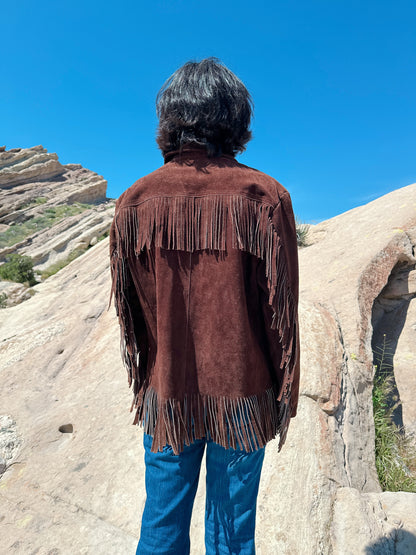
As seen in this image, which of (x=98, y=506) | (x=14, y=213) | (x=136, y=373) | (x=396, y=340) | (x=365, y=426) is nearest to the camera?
(x=136, y=373)

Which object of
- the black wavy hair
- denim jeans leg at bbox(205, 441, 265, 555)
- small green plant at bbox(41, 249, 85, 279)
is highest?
small green plant at bbox(41, 249, 85, 279)

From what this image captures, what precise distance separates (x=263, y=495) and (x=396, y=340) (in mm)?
2999

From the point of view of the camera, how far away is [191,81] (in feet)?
4.32

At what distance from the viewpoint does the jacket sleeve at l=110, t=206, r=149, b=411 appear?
145 centimetres

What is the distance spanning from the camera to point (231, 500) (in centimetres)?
136

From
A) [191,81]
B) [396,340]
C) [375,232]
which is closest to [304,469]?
[191,81]

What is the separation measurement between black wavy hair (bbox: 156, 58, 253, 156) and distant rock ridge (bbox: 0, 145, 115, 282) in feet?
57.3

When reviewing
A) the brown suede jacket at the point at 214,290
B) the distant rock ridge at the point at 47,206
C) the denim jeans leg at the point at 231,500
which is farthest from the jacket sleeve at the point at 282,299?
the distant rock ridge at the point at 47,206

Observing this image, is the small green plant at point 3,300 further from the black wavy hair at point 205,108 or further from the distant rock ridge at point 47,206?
the black wavy hair at point 205,108

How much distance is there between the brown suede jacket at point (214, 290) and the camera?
1.28 metres

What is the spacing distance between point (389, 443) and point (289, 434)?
1.52m

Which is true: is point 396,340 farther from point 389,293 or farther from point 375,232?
point 375,232

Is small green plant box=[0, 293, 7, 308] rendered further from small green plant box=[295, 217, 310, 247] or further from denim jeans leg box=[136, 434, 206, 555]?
denim jeans leg box=[136, 434, 206, 555]

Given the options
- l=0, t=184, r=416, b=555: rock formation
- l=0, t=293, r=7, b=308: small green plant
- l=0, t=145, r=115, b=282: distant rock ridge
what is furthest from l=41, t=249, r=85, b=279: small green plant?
l=0, t=184, r=416, b=555: rock formation
